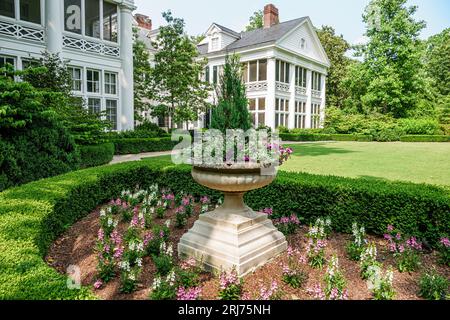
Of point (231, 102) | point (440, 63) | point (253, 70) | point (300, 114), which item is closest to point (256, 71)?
point (253, 70)

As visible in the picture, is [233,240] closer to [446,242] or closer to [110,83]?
[446,242]

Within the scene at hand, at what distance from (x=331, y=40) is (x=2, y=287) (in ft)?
147

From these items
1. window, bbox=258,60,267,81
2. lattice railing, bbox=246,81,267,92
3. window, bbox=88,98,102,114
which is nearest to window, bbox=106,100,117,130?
window, bbox=88,98,102,114

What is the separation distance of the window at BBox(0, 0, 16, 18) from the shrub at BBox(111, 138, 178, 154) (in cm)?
799

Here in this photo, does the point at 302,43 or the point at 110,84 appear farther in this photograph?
the point at 302,43

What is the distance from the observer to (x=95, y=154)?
1140cm

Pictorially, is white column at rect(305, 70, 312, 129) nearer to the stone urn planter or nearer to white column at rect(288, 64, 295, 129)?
white column at rect(288, 64, 295, 129)

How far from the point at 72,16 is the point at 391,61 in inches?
1151

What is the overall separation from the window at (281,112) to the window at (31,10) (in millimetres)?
18832

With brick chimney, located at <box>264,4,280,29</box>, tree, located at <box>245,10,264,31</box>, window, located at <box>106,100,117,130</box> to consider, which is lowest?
window, located at <box>106,100,117,130</box>

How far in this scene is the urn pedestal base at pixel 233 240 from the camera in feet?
12.1

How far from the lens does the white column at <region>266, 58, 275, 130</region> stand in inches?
1045

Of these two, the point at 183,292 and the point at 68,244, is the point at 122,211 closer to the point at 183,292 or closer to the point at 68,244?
the point at 68,244

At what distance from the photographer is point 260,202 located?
5.73 metres
